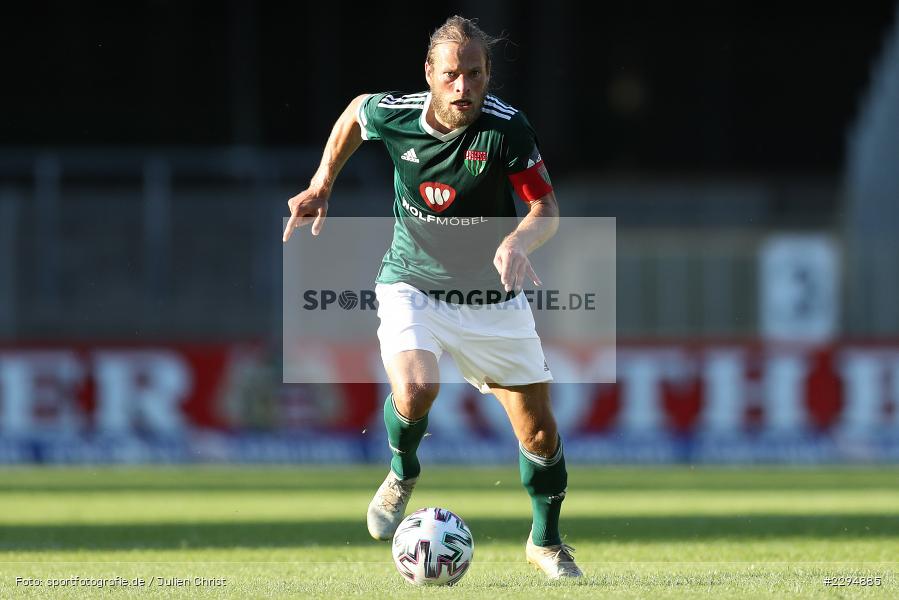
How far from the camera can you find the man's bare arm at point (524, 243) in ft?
20.2

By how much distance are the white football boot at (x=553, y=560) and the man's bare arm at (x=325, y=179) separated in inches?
67.4

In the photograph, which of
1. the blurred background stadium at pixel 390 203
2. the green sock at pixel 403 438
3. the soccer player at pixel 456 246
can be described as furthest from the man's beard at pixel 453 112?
the blurred background stadium at pixel 390 203

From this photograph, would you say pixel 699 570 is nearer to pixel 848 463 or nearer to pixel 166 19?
pixel 848 463

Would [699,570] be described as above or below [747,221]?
below

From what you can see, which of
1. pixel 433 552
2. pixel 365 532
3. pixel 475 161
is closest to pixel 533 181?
pixel 475 161

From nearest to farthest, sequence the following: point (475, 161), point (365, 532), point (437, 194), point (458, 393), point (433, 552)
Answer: point (433, 552) → point (475, 161) → point (437, 194) → point (365, 532) → point (458, 393)

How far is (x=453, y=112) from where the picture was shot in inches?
259

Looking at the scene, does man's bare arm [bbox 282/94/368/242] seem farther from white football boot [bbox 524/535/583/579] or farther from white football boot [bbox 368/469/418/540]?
white football boot [bbox 524/535/583/579]

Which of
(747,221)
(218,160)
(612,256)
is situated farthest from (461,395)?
(747,221)

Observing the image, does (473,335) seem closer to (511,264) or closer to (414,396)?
(414,396)

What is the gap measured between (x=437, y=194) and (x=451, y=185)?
0.26 feet

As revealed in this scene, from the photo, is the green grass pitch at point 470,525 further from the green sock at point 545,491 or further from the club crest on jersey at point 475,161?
the club crest on jersey at point 475,161

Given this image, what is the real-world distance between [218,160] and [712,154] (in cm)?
985

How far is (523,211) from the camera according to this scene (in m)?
18.1
